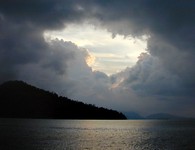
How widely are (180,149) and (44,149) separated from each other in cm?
4078

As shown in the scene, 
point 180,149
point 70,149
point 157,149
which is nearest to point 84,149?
point 70,149

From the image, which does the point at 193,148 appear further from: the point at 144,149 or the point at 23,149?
the point at 23,149

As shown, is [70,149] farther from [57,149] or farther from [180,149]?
[180,149]

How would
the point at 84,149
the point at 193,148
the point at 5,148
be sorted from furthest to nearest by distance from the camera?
1. the point at 193,148
2. the point at 84,149
3. the point at 5,148

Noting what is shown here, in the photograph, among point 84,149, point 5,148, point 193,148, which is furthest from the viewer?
point 193,148

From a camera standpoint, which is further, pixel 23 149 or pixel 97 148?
pixel 97 148

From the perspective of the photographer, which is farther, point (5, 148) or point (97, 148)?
point (97, 148)

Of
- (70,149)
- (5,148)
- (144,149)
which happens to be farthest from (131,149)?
(5,148)

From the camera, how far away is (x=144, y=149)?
98375 millimetres

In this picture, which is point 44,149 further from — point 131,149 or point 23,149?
point 131,149

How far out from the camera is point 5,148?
88.8m

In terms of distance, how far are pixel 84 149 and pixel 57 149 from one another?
8209mm

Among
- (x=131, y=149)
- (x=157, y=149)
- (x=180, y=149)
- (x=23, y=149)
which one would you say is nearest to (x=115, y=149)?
(x=131, y=149)

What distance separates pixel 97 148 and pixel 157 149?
58.8 feet
